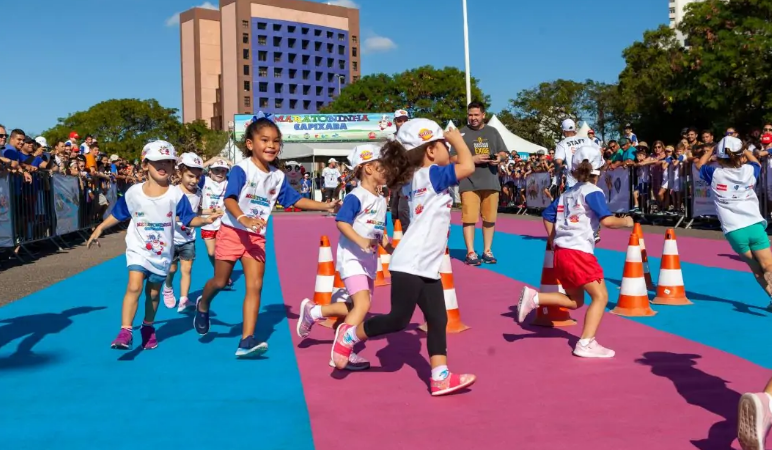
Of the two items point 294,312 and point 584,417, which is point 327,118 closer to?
point 294,312

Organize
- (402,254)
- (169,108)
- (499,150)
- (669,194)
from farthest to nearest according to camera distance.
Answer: (169,108), (669,194), (499,150), (402,254)

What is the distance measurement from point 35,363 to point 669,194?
605 inches

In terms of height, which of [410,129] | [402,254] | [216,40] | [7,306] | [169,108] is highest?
[216,40]

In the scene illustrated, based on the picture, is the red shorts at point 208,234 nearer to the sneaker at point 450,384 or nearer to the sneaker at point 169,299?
the sneaker at point 169,299

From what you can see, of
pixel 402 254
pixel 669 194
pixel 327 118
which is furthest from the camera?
pixel 327 118

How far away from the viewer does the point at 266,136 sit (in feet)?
19.2

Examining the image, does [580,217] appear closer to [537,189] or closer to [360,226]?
[360,226]

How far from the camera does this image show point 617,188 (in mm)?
20703

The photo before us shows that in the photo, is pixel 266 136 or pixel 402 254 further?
pixel 266 136

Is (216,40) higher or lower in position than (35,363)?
higher

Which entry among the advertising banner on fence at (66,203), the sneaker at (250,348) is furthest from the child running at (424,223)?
the advertising banner on fence at (66,203)

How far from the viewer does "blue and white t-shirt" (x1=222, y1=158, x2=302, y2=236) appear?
19.1 feet

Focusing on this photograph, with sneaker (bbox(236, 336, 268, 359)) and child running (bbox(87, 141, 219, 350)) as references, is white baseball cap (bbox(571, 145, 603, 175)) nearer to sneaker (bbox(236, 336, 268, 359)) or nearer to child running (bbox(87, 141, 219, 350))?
sneaker (bbox(236, 336, 268, 359))

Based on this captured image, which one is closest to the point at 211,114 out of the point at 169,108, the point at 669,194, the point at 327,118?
the point at 169,108
